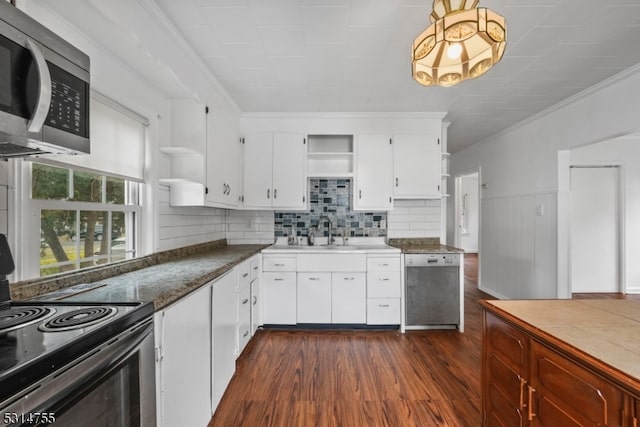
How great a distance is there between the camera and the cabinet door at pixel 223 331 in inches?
70.6

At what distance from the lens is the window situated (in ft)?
4.61

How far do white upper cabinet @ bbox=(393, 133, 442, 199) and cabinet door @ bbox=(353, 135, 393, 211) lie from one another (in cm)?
9

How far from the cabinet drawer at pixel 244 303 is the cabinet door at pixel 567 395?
199 cm

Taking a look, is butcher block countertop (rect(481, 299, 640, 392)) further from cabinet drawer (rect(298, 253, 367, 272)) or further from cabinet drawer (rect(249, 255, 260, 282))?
cabinet drawer (rect(249, 255, 260, 282))

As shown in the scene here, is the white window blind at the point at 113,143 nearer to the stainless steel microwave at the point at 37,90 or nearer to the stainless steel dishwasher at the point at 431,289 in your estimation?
the stainless steel microwave at the point at 37,90

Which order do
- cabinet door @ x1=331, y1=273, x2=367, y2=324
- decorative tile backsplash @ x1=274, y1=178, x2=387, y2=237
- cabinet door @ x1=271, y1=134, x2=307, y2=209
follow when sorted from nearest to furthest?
cabinet door @ x1=331, y1=273, x2=367, y2=324 < cabinet door @ x1=271, y1=134, x2=307, y2=209 < decorative tile backsplash @ x1=274, y1=178, x2=387, y2=237

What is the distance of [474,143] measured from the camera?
4.92 meters

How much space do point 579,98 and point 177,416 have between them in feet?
14.3

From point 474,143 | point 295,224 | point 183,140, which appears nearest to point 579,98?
point 474,143

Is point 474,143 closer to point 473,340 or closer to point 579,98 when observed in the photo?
point 579,98

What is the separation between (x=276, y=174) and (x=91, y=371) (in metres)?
2.72

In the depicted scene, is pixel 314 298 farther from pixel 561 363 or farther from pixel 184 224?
pixel 561 363

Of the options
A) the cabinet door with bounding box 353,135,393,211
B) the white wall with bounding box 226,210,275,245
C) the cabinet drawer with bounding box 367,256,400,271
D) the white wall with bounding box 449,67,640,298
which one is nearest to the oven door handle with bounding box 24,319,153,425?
the cabinet drawer with bounding box 367,256,400,271

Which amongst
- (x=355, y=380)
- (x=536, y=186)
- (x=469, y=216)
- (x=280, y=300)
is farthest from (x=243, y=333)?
(x=469, y=216)
